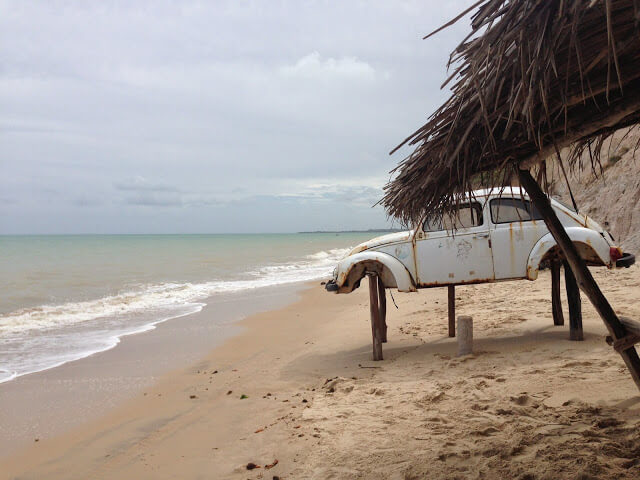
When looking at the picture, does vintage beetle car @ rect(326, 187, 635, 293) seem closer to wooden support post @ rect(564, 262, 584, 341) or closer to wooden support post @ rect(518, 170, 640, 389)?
wooden support post @ rect(564, 262, 584, 341)

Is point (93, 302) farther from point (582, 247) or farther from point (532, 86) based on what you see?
point (532, 86)

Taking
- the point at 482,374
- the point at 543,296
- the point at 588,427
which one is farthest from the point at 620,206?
the point at 588,427

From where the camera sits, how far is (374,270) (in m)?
7.53

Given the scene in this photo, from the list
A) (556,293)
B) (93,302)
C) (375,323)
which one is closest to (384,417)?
(375,323)

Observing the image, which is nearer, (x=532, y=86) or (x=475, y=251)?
(x=532, y=86)

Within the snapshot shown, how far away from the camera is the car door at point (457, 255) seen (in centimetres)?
732

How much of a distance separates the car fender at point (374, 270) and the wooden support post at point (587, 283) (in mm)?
3528

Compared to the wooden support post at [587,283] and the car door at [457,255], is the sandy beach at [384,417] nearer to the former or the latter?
the wooden support post at [587,283]

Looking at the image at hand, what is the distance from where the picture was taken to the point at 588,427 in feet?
13.4

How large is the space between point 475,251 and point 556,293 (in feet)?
5.14

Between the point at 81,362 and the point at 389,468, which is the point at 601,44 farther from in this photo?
the point at 81,362

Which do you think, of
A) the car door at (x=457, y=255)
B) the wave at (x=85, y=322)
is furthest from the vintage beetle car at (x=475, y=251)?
the wave at (x=85, y=322)

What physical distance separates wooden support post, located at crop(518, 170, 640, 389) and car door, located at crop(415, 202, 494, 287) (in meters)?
3.40

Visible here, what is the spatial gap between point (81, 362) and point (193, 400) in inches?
126
